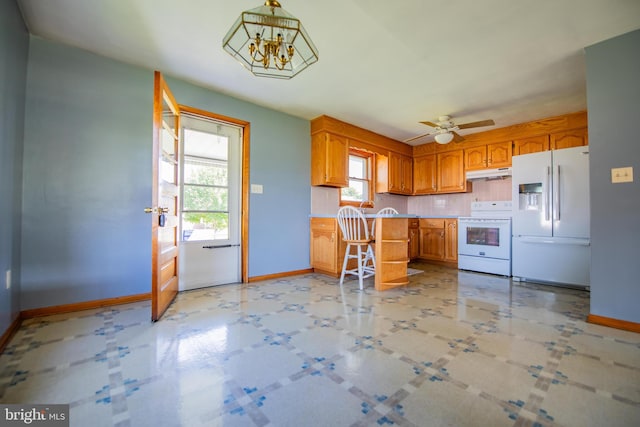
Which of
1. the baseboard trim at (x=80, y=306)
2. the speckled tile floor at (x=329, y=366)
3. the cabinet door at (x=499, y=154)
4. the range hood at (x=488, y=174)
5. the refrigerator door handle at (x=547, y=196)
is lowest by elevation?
the speckled tile floor at (x=329, y=366)

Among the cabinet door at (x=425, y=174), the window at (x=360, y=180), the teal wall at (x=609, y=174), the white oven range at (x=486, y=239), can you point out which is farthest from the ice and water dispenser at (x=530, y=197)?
the window at (x=360, y=180)

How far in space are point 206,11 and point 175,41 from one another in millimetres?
526

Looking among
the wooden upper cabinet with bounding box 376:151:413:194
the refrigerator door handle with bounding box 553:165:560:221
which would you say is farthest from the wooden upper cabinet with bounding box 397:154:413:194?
the refrigerator door handle with bounding box 553:165:560:221

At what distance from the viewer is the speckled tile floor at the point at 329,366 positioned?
113 centimetres

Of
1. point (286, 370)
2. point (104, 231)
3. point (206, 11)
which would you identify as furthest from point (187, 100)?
point (286, 370)

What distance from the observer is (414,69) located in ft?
8.78

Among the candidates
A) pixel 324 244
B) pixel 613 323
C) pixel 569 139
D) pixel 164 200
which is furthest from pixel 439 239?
pixel 164 200

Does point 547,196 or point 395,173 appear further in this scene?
point 395,173

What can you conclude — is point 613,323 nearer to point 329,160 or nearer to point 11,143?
point 329,160

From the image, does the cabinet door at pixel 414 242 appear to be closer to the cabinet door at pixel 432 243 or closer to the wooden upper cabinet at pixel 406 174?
the cabinet door at pixel 432 243

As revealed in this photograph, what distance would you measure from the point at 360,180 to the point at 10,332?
4.60m

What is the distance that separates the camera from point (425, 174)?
17.9ft

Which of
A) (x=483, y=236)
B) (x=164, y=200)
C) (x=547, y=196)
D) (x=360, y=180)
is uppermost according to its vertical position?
(x=360, y=180)

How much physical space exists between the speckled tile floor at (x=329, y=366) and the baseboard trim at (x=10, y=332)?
5 centimetres
